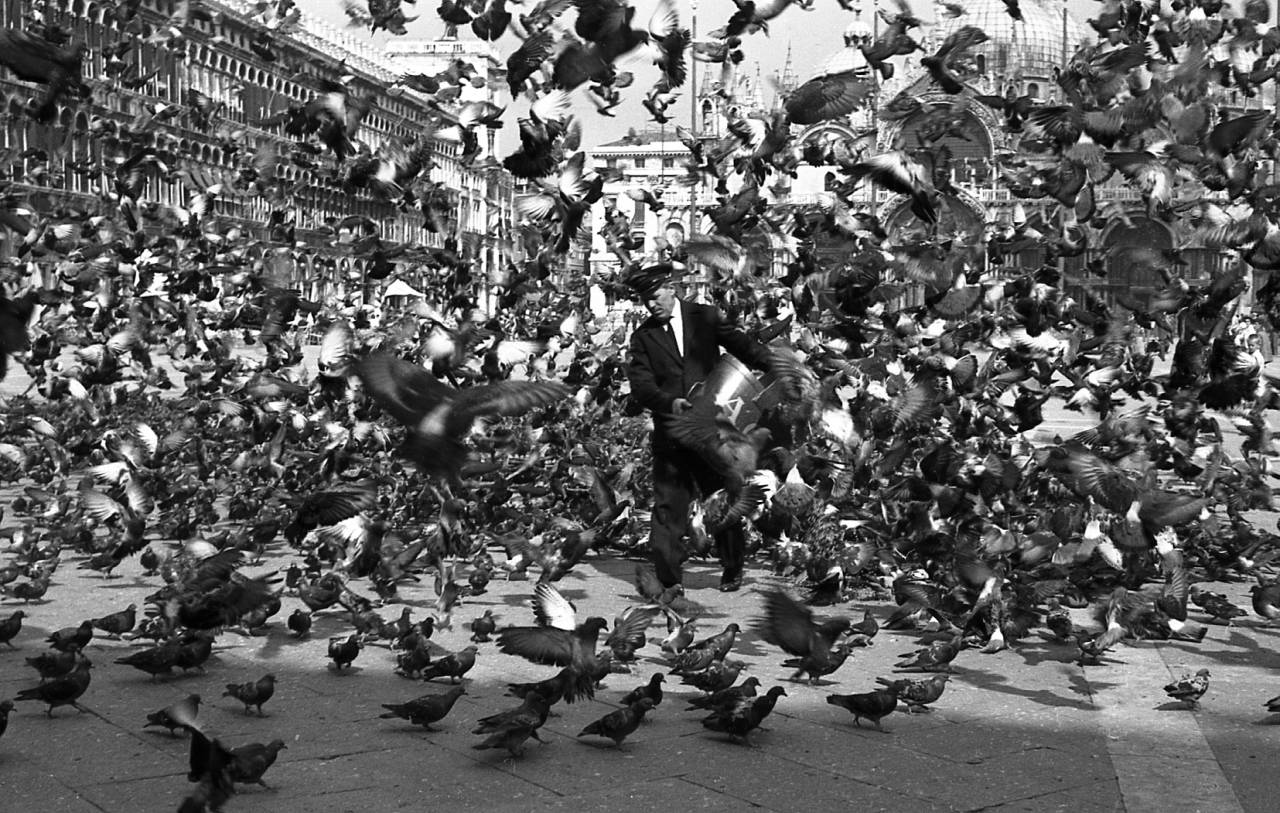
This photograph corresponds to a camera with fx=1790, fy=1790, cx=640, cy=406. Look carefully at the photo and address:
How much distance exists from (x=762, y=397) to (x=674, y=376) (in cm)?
69

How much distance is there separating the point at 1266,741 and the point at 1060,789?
961mm

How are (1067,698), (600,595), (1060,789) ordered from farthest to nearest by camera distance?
1. (600,595)
2. (1067,698)
3. (1060,789)

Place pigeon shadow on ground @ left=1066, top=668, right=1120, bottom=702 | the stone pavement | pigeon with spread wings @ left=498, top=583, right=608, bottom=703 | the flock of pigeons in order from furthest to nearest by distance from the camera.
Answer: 1. the flock of pigeons
2. pigeon shadow on ground @ left=1066, top=668, right=1120, bottom=702
3. pigeon with spread wings @ left=498, top=583, right=608, bottom=703
4. the stone pavement

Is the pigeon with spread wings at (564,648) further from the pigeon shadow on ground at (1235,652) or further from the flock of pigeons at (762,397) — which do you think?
the pigeon shadow on ground at (1235,652)

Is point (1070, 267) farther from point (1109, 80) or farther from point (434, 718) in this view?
point (434, 718)

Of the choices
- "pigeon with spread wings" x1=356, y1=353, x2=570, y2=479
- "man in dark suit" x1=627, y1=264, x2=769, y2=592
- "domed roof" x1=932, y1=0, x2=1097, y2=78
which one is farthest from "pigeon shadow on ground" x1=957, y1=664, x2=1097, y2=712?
"domed roof" x1=932, y1=0, x2=1097, y2=78

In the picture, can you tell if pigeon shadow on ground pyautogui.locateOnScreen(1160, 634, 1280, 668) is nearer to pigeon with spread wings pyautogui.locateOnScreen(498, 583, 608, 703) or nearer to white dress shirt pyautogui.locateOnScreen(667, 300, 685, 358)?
white dress shirt pyautogui.locateOnScreen(667, 300, 685, 358)

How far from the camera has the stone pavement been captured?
4.61 m

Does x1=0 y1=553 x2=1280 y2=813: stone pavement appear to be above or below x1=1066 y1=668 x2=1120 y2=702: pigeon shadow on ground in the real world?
above

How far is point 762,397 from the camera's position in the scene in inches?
264

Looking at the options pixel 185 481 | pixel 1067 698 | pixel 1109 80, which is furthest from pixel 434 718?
pixel 185 481

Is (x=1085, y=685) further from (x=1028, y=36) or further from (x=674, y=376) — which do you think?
(x=1028, y=36)

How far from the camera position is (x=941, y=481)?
7477 millimetres

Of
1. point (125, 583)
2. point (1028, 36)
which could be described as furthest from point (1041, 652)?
point (1028, 36)
